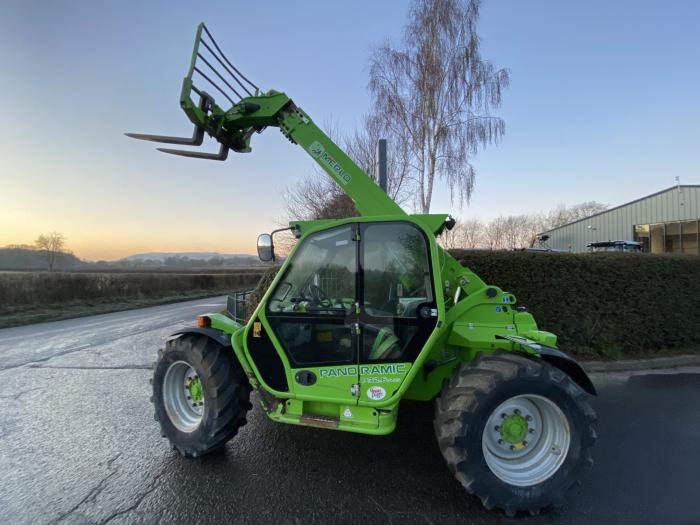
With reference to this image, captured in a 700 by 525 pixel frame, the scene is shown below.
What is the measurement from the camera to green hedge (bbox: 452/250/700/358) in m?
6.24

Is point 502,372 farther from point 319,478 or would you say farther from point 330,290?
point 319,478

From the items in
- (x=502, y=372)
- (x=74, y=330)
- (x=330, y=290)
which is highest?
(x=330, y=290)

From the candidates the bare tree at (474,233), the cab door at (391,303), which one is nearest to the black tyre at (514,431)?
the cab door at (391,303)

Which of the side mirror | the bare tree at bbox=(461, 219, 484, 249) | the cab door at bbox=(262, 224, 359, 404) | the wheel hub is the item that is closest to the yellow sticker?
the cab door at bbox=(262, 224, 359, 404)

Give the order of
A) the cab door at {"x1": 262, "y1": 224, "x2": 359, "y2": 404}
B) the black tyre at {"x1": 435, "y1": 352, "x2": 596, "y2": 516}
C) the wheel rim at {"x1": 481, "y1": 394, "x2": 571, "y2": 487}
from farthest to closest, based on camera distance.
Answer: the cab door at {"x1": 262, "y1": 224, "x2": 359, "y2": 404}, the wheel rim at {"x1": 481, "y1": 394, "x2": 571, "y2": 487}, the black tyre at {"x1": 435, "y1": 352, "x2": 596, "y2": 516}

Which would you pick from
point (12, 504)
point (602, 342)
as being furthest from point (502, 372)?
point (602, 342)

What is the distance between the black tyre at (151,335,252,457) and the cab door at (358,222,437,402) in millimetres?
1225

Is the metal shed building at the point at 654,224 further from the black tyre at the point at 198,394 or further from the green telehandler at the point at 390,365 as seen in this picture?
the black tyre at the point at 198,394

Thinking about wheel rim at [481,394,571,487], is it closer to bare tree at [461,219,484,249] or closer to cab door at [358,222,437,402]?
cab door at [358,222,437,402]

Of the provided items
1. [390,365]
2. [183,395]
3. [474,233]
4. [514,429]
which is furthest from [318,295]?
[474,233]

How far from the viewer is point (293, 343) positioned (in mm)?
2961

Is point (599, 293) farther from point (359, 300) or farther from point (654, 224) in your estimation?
point (654, 224)

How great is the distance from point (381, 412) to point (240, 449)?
1.53 meters

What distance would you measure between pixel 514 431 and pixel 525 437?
0.32 feet
